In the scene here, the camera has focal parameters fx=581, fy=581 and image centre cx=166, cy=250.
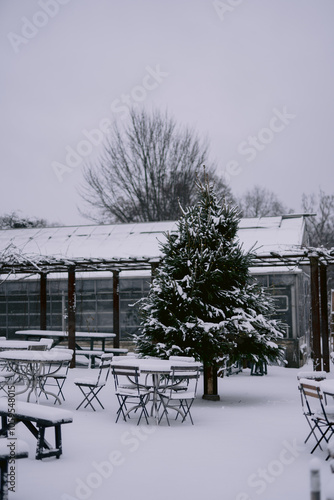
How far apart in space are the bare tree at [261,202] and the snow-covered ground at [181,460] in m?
35.1

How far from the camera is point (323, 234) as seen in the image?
1594 inches

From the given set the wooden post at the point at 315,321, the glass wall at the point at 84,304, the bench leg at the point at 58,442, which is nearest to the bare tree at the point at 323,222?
the glass wall at the point at 84,304

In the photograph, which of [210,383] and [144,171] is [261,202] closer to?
[144,171]

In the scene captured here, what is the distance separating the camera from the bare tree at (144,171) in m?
35.0

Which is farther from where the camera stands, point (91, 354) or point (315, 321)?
point (91, 354)

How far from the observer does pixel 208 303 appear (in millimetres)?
11039

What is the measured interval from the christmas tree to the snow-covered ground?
Answer: 48.1 inches

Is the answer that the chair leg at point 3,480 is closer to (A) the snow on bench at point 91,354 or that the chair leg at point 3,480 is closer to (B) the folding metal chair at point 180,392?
(B) the folding metal chair at point 180,392

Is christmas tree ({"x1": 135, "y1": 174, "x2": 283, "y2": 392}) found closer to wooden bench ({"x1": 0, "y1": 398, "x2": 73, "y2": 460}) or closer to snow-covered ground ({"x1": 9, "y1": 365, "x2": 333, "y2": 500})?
snow-covered ground ({"x1": 9, "y1": 365, "x2": 333, "y2": 500})

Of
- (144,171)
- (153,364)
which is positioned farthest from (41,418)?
(144,171)

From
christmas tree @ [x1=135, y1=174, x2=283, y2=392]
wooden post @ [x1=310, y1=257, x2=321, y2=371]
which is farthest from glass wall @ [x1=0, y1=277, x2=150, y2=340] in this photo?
christmas tree @ [x1=135, y1=174, x2=283, y2=392]

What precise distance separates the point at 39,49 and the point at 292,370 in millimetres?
11336

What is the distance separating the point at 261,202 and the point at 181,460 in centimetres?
3997

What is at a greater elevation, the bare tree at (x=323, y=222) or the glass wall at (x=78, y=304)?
the bare tree at (x=323, y=222)
